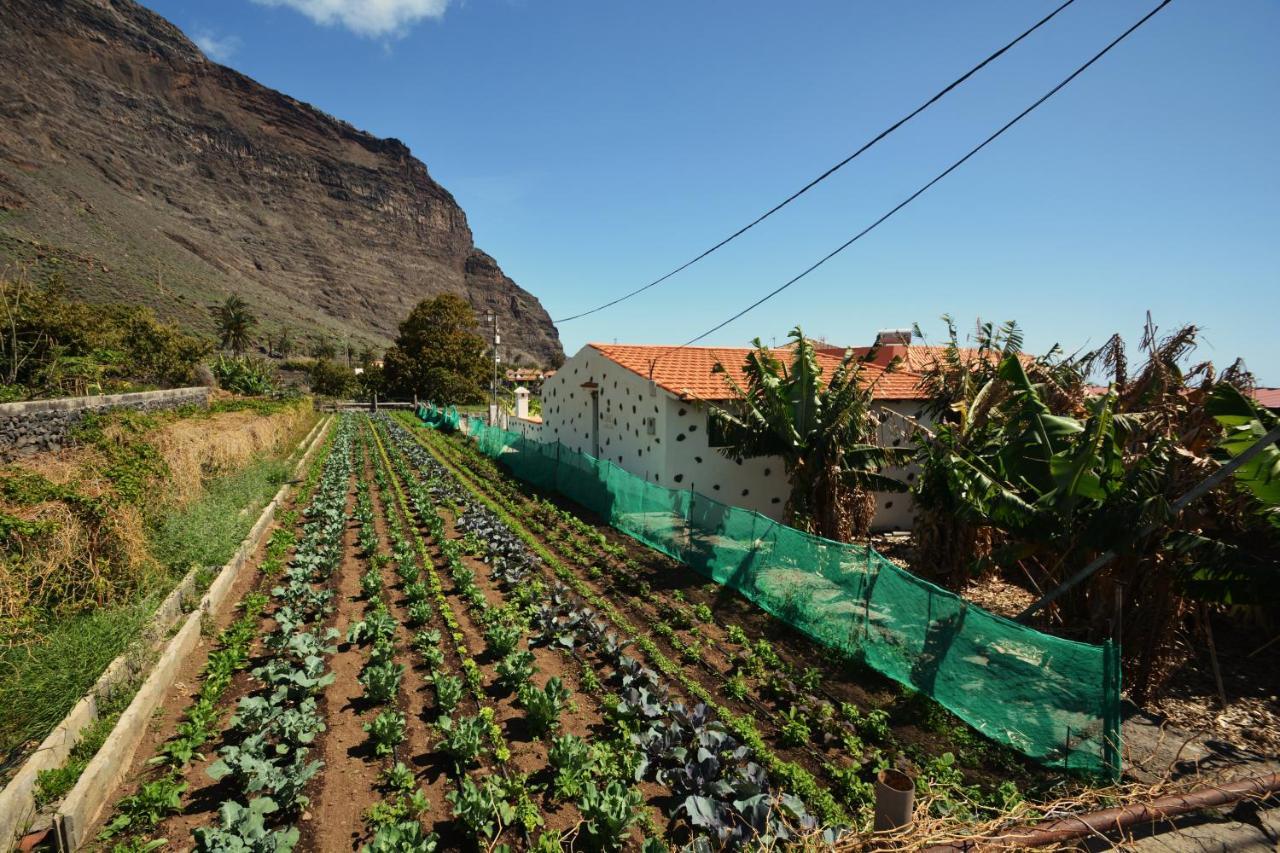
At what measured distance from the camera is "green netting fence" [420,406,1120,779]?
5574 millimetres

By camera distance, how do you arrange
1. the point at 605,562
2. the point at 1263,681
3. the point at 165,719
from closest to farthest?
the point at 165,719
the point at 1263,681
the point at 605,562

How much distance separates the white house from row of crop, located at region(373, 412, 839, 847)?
6.76 meters

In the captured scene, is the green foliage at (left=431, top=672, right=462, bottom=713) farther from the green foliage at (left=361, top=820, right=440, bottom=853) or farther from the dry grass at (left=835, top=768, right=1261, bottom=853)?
the dry grass at (left=835, top=768, right=1261, bottom=853)

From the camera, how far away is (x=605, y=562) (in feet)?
39.4

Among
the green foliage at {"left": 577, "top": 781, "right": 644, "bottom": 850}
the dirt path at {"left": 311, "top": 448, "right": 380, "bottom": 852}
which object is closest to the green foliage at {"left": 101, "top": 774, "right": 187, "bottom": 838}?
the dirt path at {"left": 311, "top": 448, "right": 380, "bottom": 852}

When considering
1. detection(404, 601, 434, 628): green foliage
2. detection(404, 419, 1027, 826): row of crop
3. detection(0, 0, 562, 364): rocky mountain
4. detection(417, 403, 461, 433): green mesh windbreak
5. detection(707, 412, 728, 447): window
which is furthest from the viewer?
detection(0, 0, 562, 364): rocky mountain

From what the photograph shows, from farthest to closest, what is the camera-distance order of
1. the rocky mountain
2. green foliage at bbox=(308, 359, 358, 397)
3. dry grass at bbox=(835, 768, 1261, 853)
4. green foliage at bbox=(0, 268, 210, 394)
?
the rocky mountain, green foliage at bbox=(308, 359, 358, 397), green foliage at bbox=(0, 268, 210, 394), dry grass at bbox=(835, 768, 1261, 853)

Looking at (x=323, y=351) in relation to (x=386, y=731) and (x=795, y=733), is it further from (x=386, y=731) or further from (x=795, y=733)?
(x=795, y=733)

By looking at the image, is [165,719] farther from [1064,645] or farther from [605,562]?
[1064,645]

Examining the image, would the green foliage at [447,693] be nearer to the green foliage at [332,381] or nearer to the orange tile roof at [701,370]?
the orange tile roof at [701,370]

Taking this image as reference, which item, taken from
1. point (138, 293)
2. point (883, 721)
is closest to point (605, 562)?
point (883, 721)

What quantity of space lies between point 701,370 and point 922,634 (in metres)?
11.6

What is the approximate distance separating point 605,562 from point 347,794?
277 inches

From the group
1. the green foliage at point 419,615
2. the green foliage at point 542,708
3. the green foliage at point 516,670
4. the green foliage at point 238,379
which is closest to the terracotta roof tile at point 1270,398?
the green foliage at point 542,708
